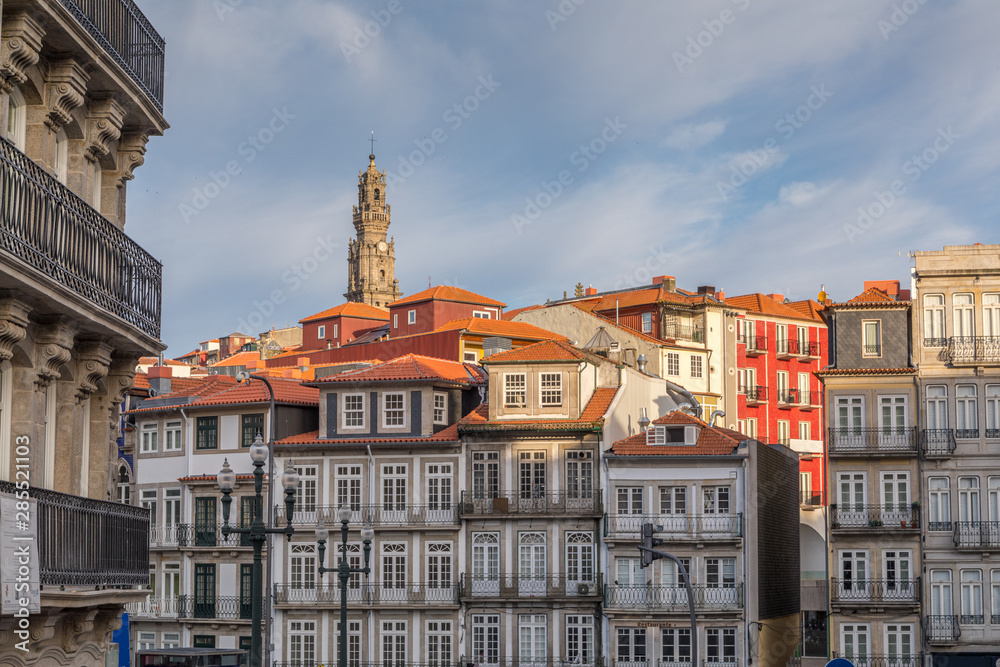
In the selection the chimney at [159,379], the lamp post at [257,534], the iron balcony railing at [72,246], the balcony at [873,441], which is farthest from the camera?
the chimney at [159,379]

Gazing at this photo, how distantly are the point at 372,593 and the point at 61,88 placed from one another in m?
39.2

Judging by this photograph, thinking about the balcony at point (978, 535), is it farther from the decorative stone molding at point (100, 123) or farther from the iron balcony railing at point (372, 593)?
the decorative stone molding at point (100, 123)

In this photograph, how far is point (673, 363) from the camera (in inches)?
3260

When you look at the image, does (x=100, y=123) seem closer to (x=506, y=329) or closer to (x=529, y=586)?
(x=529, y=586)

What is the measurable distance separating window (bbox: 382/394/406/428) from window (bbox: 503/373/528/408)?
14.1 ft

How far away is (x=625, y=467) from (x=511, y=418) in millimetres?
4947

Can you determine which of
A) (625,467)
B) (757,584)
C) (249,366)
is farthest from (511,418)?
(249,366)

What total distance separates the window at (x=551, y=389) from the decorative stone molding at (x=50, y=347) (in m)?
38.5

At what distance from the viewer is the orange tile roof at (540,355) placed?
57688 mm

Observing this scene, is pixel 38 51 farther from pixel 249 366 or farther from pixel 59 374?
pixel 249 366

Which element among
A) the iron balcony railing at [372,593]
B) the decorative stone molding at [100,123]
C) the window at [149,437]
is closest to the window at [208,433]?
the window at [149,437]

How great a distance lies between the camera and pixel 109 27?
21906mm

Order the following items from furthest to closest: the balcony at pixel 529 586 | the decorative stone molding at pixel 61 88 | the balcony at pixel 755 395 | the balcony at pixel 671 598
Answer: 1. the balcony at pixel 755 395
2. the balcony at pixel 529 586
3. the balcony at pixel 671 598
4. the decorative stone molding at pixel 61 88

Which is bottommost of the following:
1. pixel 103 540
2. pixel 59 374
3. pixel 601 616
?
pixel 601 616
